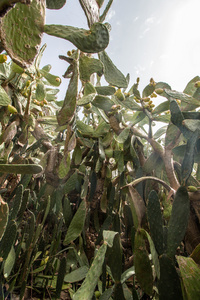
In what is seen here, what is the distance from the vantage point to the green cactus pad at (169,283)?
1.59 feet

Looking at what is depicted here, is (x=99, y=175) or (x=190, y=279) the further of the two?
(x=99, y=175)

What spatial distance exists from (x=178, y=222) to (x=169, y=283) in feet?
0.52

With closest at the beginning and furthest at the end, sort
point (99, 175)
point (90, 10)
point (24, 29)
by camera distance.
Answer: point (24, 29), point (90, 10), point (99, 175)

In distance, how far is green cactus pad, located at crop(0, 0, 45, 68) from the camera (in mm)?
357

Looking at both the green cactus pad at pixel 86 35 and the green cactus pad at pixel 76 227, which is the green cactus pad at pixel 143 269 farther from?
the green cactus pad at pixel 86 35

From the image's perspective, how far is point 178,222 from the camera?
1.84 ft

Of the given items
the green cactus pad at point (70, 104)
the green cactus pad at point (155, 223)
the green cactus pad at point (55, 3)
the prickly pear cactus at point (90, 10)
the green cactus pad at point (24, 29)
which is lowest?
the green cactus pad at point (155, 223)

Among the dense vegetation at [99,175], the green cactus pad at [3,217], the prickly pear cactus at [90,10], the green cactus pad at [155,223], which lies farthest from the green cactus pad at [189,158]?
the green cactus pad at [3,217]

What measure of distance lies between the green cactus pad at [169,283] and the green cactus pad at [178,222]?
6cm

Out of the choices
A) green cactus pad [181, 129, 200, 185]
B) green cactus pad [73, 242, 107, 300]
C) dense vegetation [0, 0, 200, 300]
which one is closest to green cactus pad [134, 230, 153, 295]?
dense vegetation [0, 0, 200, 300]

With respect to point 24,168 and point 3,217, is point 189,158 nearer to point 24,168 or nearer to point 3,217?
point 24,168

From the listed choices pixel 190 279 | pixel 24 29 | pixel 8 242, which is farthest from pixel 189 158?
pixel 8 242

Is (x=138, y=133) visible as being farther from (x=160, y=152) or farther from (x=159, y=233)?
(x=159, y=233)

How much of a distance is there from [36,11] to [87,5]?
16 centimetres
